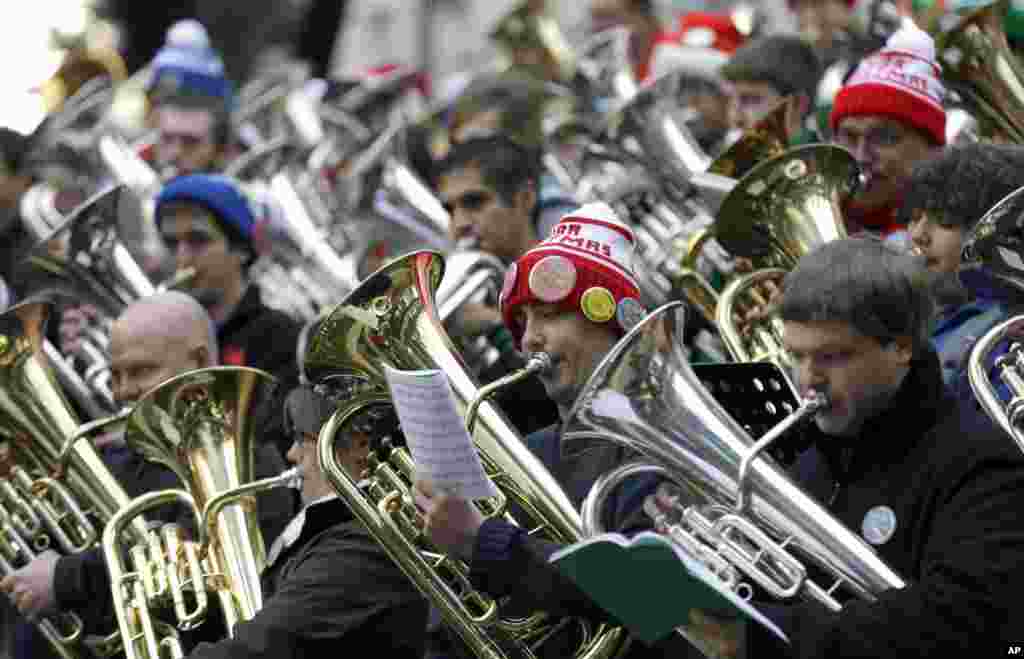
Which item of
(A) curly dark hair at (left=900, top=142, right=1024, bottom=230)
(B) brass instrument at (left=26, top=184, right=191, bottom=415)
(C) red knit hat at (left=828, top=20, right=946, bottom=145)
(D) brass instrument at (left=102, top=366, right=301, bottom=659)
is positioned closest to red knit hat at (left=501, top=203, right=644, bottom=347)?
(A) curly dark hair at (left=900, top=142, right=1024, bottom=230)

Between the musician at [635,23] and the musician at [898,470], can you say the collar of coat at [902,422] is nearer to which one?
the musician at [898,470]

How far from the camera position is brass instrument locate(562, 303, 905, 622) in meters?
4.73

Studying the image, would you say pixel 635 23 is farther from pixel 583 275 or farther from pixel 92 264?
pixel 583 275

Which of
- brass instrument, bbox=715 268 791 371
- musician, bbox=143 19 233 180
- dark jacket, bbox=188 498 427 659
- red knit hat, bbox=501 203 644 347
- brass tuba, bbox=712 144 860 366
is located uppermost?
musician, bbox=143 19 233 180

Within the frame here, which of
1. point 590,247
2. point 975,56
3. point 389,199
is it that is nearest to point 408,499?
point 590,247

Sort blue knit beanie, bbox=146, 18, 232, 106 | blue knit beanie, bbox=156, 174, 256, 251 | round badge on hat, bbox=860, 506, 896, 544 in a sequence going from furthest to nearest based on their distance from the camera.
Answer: blue knit beanie, bbox=146, 18, 232, 106
blue knit beanie, bbox=156, 174, 256, 251
round badge on hat, bbox=860, 506, 896, 544

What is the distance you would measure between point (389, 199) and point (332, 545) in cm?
405

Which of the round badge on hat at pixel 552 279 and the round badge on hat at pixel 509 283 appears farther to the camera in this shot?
the round badge on hat at pixel 509 283

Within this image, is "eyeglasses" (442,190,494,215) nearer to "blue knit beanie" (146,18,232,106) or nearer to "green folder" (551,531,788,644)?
"green folder" (551,531,788,644)

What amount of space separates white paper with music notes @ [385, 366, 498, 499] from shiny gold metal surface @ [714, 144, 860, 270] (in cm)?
172

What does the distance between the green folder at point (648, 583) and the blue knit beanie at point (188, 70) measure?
675 cm

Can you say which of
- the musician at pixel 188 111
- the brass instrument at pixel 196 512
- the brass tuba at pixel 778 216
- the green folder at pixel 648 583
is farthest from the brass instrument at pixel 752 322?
the musician at pixel 188 111

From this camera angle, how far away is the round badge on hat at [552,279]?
548 centimetres

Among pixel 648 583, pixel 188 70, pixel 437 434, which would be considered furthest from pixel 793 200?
pixel 188 70
